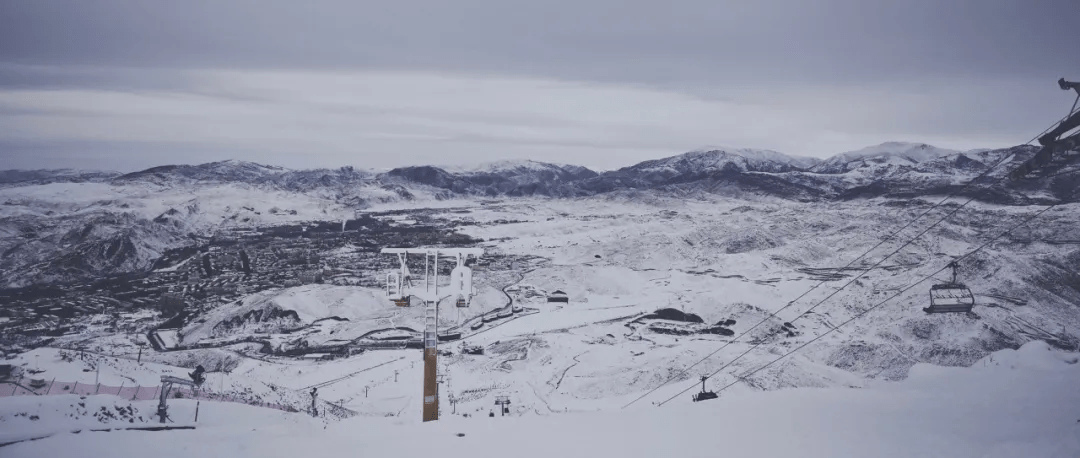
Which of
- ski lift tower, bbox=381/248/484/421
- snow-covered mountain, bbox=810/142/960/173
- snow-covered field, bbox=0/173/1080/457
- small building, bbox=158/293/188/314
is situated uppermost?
snow-covered mountain, bbox=810/142/960/173

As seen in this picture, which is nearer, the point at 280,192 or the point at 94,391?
the point at 94,391

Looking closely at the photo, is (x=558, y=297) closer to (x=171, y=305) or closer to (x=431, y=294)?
(x=171, y=305)

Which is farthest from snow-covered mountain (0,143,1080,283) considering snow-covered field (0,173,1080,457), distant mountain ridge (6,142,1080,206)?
snow-covered field (0,173,1080,457)

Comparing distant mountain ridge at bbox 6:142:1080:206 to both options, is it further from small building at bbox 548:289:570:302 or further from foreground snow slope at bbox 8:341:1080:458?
foreground snow slope at bbox 8:341:1080:458

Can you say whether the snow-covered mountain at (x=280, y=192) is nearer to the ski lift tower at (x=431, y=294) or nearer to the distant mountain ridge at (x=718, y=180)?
the distant mountain ridge at (x=718, y=180)

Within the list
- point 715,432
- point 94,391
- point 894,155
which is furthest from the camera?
point 894,155

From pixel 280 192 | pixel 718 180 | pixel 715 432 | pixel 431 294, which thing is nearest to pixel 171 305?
pixel 431 294

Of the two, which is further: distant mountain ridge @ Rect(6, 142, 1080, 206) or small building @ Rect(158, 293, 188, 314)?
distant mountain ridge @ Rect(6, 142, 1080, 206)

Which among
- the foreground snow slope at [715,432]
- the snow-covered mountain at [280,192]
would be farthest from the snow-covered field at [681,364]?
the snow-covered mountain at [280,192]

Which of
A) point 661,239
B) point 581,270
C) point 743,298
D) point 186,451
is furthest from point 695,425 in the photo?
point 661,239
